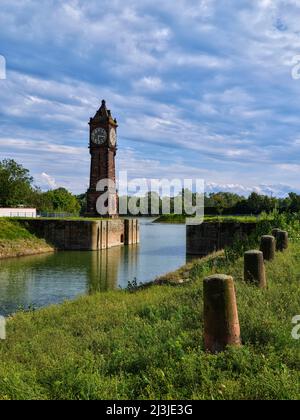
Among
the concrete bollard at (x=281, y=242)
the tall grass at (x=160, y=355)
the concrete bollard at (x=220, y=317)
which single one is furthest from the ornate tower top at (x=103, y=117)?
the concrete bollard at (x=220, y=317)

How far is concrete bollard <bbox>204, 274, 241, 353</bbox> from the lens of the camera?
607 cm

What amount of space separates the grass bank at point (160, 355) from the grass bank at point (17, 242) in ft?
100

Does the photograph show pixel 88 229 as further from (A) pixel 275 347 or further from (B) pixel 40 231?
(A) pixel 275 347

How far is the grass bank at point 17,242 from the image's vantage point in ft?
127

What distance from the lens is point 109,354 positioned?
695 cm

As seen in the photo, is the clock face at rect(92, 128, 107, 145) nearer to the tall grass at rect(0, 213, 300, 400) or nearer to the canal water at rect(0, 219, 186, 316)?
the canal water at rect(0, 219, 186, 316)

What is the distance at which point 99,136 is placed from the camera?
5747 centimetres

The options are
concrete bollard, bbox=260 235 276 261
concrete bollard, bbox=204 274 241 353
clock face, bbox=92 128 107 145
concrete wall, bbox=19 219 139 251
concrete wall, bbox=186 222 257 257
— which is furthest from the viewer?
clock face, bbox=92 128 107 145

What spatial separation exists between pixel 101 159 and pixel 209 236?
2141 cm

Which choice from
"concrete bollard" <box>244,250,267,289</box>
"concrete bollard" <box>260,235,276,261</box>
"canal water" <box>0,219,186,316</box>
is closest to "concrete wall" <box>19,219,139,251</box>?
"canal water" <box>0,219,186,316</box>

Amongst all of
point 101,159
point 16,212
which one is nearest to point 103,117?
point 101,159

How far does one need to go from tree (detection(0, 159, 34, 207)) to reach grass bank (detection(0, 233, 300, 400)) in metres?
60.2

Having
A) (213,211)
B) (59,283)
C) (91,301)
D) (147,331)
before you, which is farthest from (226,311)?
(213,211)
